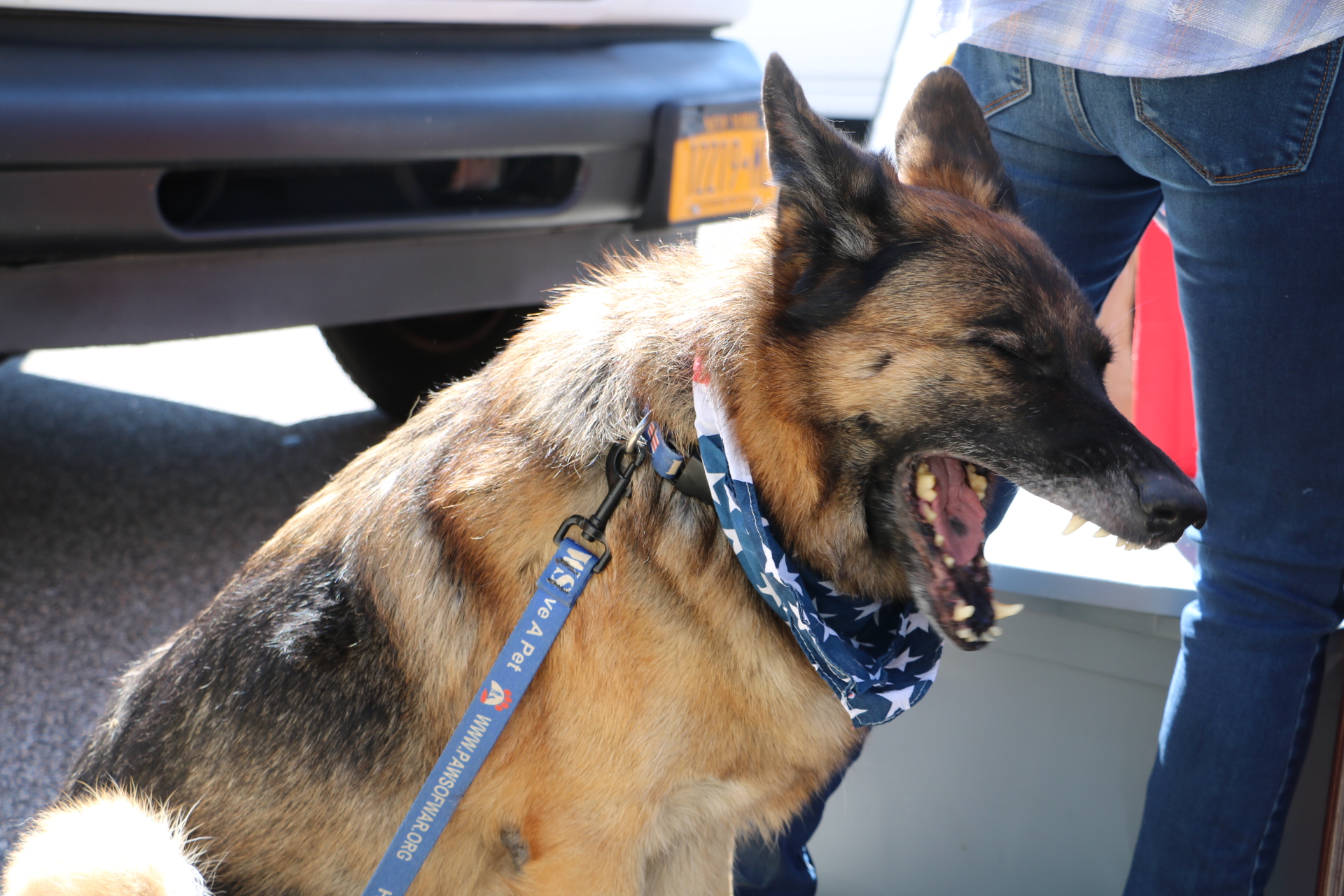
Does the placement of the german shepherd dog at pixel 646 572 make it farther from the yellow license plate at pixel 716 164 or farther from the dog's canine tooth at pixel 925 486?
the yellow license plate at pixel 716 164

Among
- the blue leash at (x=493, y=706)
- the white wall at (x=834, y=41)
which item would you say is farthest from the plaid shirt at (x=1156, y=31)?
the white wall at (x=834, y=41)

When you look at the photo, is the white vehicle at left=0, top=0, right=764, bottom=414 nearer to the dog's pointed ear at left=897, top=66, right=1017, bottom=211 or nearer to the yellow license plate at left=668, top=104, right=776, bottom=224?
the yellow license plate at left=668, top=104, right=776, bottom=224

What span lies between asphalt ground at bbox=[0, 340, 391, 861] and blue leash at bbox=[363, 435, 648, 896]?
1.16 m

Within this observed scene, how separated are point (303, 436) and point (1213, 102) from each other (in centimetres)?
336

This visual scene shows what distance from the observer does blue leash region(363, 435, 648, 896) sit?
1.54 m

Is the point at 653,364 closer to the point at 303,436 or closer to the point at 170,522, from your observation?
the point at 170,522

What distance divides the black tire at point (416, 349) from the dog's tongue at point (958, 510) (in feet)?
7.30

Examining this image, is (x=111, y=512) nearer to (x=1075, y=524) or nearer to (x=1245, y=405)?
(x=1075, y=524)

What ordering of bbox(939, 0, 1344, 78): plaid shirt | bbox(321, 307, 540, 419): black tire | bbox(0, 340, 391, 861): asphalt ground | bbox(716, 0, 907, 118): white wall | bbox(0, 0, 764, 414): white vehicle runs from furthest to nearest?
bbox(716, 0, 907, 118): white wall < bbox(321, 307, 540, 419): black tire < bbox(0, 340, 391, 861): asphalt ground < bbox(0, 0, 764, 414): white vehicle < bbox(939, 0, 1344, 78): plaid shirt

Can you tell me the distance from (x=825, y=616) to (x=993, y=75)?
93 centimetres

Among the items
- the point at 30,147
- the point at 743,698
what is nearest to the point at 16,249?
the point at 30,147

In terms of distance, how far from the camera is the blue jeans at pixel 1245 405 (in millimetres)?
1508

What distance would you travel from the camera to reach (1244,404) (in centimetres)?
161

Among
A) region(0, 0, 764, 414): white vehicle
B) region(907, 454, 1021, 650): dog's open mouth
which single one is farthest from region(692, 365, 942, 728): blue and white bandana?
region(0, 0, 764, 414): white vehicle
